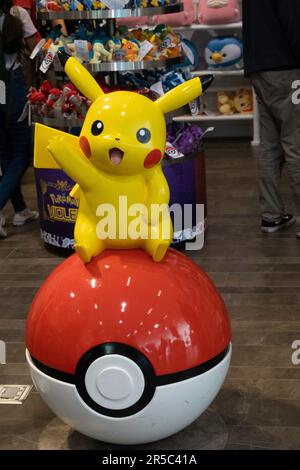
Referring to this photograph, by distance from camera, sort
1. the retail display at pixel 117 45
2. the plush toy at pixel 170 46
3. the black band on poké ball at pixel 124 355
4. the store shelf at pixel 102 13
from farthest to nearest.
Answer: the plush toy at pixel 170 46, the retail display at pixel 117 45, the store shelf at pixel 102 13, the black band on poké ball at pixel 124 355

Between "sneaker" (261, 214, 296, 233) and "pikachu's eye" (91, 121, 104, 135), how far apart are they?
2.47m

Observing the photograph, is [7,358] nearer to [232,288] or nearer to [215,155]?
[232,288]

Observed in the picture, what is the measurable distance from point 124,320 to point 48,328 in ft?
0.79

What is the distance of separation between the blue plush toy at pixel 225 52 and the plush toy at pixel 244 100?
0.26 metres

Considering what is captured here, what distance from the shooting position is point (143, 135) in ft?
7.25

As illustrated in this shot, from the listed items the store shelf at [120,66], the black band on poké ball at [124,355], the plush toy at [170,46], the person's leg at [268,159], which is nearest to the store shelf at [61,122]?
the store shelf at [120,66]

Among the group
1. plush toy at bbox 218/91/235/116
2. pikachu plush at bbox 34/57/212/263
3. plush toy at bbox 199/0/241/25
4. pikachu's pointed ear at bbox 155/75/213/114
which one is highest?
pikachu's pointed ear at bbox 155/75/213/114

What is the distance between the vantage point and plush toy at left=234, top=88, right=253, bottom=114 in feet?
23.8

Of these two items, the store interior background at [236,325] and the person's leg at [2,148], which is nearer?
the store interior background at [236,325]

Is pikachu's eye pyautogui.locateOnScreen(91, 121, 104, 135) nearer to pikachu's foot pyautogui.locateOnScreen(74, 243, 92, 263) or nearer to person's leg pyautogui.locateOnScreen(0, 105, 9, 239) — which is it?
pikachu's foot pyautogui.locateOnScreen(74, 243, 92, 263)

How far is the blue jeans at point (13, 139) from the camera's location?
15.1 ft

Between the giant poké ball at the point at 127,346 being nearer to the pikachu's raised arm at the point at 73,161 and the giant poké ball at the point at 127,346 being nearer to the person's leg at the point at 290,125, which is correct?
the pikachu's raised arm at the point at 73,161

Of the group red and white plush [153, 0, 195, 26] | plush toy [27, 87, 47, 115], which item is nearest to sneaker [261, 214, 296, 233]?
plush toy [27, 87, 47, 115]
